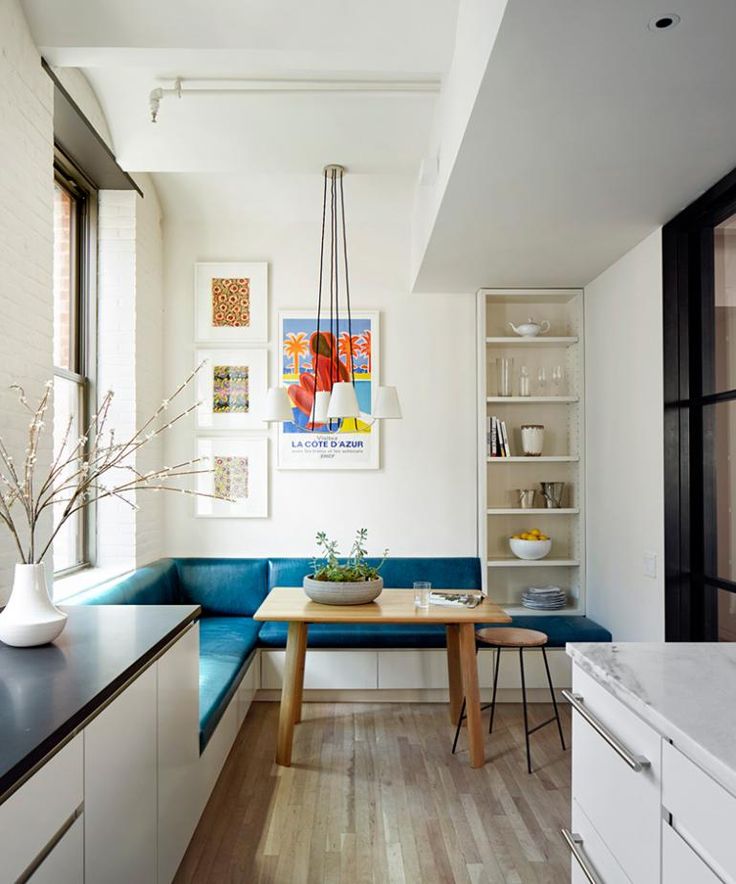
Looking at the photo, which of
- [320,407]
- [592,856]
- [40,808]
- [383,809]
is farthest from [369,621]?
[40,808]

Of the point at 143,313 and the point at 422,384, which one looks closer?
the point at 143,313

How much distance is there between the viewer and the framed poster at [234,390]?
4.54 metres

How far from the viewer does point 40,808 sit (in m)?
1.23

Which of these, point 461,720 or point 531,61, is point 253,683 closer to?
point 461,720

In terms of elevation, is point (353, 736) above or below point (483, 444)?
below

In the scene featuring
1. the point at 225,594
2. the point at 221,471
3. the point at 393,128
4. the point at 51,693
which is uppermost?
the point at 393,128

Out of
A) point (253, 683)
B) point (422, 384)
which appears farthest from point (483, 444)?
point (253, 683)

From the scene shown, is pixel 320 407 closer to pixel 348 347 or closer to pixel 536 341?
pixel 348 347

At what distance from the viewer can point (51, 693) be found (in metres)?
1.53

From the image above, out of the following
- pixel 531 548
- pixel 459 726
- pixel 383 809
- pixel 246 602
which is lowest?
pixel 383 809

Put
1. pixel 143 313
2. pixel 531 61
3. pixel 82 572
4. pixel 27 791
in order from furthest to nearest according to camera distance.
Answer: pixel 143 313 → pixel 82 572 → pixel 531 61 → pixel 27 791

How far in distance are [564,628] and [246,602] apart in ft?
6.07

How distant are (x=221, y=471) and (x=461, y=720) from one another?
2051 mm

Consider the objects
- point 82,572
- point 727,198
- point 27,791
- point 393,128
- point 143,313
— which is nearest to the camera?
point 27,791
